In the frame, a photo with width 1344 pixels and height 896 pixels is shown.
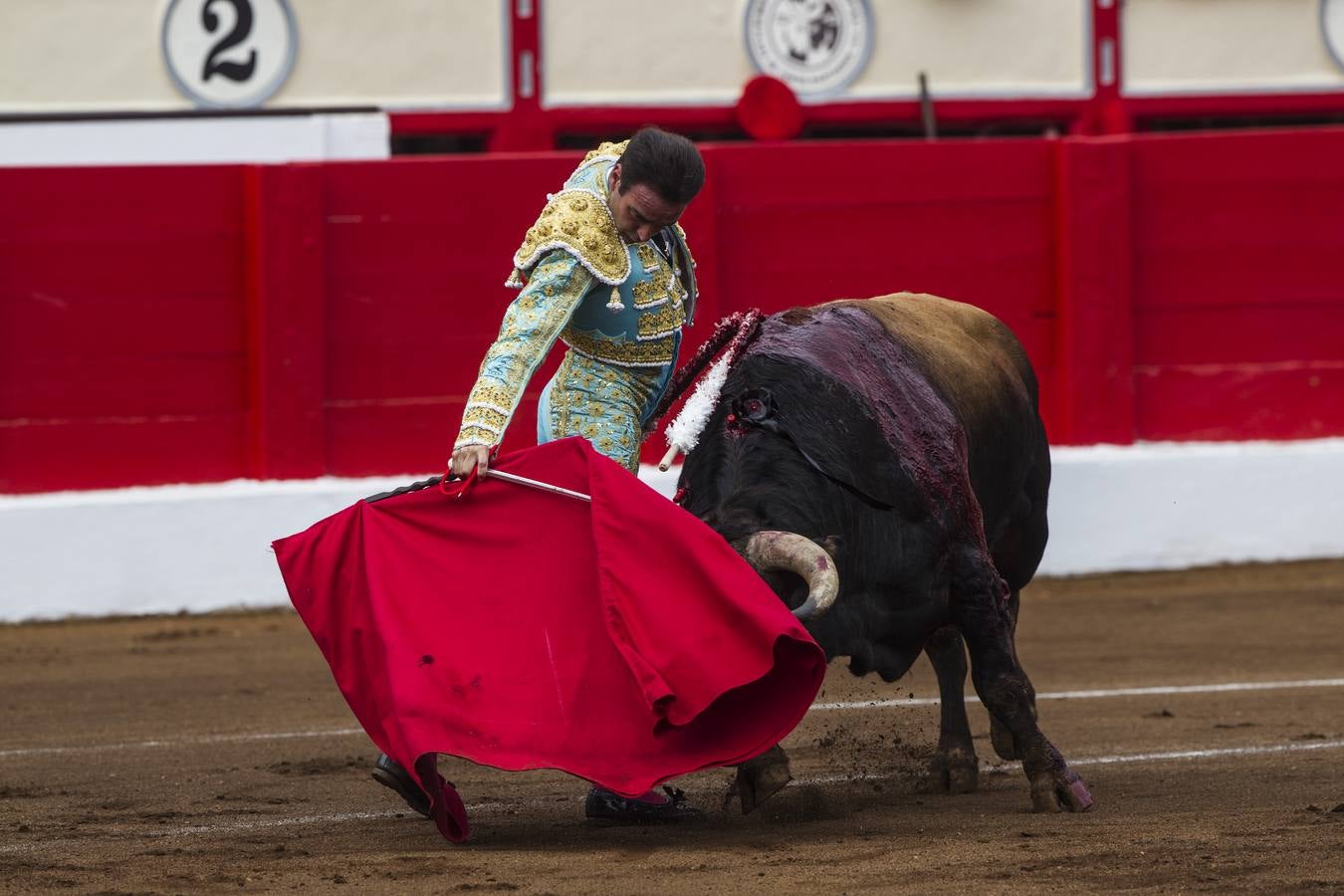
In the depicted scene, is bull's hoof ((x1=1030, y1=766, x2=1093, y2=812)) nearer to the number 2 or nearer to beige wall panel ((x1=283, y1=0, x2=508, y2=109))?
beige wall panel ((x1=283, y1=0, x2=508, y2=109))

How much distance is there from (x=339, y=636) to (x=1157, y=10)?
684 cm

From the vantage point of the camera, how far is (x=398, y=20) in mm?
8711

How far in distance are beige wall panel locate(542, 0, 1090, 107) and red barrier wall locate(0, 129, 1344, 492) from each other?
217 centimetres

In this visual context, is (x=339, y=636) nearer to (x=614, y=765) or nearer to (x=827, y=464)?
(x=614, y=765)

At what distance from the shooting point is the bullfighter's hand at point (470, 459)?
10.7 ft

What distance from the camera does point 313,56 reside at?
865 cm

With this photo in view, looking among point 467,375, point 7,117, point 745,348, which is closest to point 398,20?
point 7,117

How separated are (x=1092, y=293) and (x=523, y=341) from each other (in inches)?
158

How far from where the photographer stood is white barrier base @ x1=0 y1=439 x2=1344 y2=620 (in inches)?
247

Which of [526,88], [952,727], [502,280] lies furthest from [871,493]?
[526,88]

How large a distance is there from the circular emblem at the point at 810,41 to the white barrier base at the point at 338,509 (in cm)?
263

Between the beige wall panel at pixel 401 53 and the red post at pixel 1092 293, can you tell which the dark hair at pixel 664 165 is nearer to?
the red post at pixel 1092 293

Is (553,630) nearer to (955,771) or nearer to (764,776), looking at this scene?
(764,776)

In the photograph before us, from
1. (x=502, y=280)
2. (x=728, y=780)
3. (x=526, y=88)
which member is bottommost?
(x=728, y=780)
